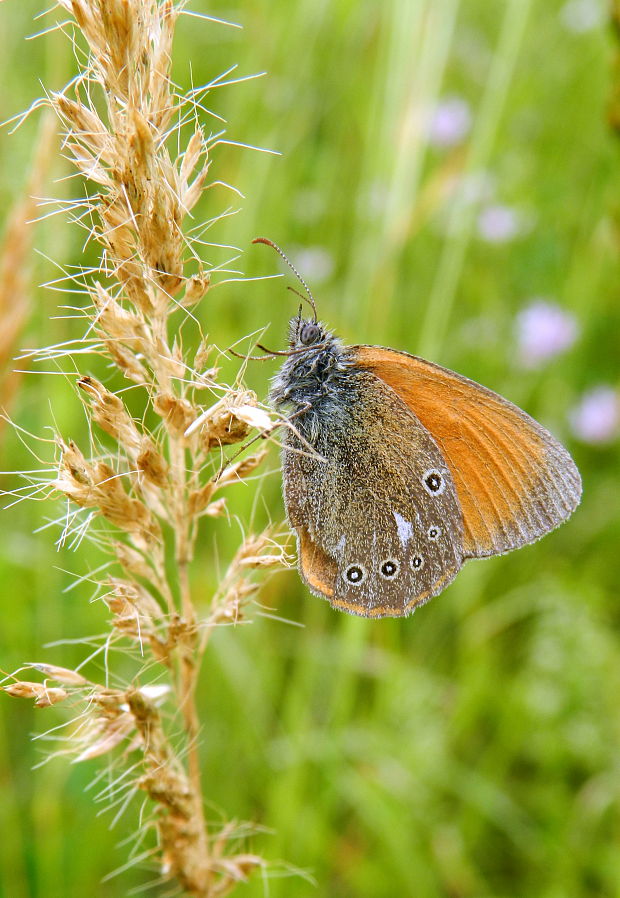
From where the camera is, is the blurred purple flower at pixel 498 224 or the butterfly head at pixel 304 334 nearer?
the butterfly head at pixel 304 334

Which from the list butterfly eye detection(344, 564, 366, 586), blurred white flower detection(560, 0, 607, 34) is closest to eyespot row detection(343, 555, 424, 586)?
butterfly eye detection(344, 564, 366, 586)

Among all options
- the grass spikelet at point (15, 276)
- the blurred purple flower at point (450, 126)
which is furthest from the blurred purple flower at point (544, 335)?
the grass spikelet at point (15, 276)

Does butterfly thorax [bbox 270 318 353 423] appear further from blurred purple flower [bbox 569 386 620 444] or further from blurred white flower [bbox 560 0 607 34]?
blurred white flower [bbox 560 0 607 34]

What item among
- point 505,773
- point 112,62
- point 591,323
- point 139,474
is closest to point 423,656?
point 505,773

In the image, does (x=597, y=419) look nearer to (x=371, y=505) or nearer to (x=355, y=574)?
(x=371, y=505)

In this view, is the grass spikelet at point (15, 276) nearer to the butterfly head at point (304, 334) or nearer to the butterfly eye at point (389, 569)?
the butterfly head at point (304, 334)

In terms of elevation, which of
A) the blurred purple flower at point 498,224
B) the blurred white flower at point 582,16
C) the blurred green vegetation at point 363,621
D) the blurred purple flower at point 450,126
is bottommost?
the blurred green vegetation at point 363,621
